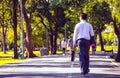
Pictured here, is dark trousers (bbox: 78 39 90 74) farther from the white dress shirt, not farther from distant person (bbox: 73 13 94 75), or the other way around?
the white dress shirt

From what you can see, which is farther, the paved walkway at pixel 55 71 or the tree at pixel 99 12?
the tree at pixel 99 12

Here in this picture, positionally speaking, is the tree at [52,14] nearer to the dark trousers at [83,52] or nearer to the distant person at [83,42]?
the distant person at [83,42]

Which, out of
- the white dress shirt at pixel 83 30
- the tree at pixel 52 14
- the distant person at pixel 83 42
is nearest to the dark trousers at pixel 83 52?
the distant person at pixel 83 42

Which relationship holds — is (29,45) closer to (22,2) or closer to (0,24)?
(22,2)

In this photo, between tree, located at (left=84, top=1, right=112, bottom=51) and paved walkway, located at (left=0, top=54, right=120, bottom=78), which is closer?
paved walkway, located at (left=0, top=54, right=120, bottom=78)

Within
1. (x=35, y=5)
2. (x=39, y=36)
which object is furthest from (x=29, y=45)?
(x=39, y=36)

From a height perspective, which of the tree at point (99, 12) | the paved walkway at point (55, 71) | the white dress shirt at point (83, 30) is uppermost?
the tree at point (99, 12)

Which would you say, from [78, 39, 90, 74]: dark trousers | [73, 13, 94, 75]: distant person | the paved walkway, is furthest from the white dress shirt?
the paved walkway

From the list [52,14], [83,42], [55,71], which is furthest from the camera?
[52,14]

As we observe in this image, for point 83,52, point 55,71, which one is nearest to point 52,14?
point 55,71

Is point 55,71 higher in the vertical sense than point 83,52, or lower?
lower

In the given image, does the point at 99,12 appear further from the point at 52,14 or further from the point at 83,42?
the point at 83,42

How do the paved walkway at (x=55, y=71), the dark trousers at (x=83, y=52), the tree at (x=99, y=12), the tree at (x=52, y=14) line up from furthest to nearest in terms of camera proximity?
the tree at (x=52, y=14) → the tree at (x=99, y=12) → the paved walkway at (x=55, y=71) → the dark trousers at (x=83, y=52)

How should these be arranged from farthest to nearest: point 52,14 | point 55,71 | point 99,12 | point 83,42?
1. point 52,14
2. point 99,12
3. point 55,71
4. point 83,42
